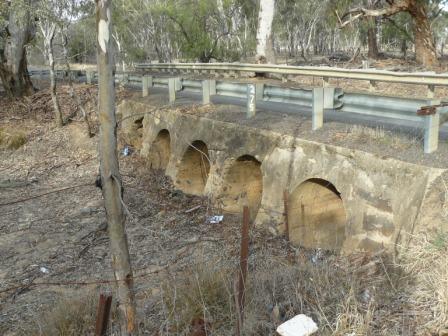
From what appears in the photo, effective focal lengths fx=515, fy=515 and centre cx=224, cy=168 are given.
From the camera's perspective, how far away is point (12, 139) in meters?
15.5

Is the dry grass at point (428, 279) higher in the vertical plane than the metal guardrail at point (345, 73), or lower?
lower

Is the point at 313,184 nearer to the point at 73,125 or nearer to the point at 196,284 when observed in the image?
the point at 196,284

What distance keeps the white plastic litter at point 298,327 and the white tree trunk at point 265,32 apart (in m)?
14.3

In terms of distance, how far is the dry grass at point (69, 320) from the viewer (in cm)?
519

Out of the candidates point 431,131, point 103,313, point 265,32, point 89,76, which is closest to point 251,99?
point 431,131

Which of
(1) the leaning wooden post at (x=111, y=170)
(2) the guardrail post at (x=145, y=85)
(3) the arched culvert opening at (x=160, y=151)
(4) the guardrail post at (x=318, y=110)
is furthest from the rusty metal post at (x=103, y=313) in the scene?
A: (2) the guardrail post at (x=145, y=85)

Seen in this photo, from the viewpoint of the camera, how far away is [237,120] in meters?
10.5

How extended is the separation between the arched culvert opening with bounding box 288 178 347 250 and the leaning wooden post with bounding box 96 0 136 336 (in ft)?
13.3

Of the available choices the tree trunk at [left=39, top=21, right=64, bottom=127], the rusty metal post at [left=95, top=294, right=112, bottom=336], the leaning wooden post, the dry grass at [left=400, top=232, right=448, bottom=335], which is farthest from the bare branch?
the rusty metal post at [left=95, top=294, right=112, bottom=336]

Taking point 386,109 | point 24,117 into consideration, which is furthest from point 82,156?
point 386,109

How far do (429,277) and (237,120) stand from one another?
603 centimetres

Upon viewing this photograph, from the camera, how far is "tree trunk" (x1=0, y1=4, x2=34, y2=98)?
18.7 metres

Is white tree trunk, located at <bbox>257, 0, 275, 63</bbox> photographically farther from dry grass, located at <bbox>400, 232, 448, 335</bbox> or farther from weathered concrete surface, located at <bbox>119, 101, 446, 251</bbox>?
dry grass, located at <bbox>400, 232, 448, 335</bbox>

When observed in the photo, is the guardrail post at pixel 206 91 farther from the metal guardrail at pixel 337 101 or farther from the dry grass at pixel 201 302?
the dry grass at pixel 201 302
